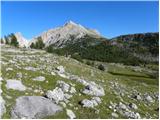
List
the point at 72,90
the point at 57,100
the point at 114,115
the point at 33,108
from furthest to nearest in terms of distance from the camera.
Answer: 1. the point at 72,90
2. the point at 114,115
3. the point at 57,100
4. the point at 33,108

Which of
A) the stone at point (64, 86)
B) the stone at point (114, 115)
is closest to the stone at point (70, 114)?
the stone at point (114, 115)

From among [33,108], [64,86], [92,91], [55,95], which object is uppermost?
[64,86]

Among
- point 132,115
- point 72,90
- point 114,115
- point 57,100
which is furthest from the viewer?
point 72,90

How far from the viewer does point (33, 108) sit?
24016mm

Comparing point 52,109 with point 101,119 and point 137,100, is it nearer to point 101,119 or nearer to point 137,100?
point 101,119

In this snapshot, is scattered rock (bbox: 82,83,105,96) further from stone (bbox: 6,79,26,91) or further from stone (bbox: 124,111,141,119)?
Result: stone (bbox: 6,79,26,91)

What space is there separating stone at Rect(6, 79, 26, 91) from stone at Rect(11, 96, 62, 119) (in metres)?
2.78

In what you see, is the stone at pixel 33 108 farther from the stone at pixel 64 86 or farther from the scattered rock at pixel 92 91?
the scattered rock at pixel 92 91

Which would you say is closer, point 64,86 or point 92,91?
point 64,86

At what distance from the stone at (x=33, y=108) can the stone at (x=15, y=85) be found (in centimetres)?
278

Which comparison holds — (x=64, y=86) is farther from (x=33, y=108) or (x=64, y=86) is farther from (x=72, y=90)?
(x=33, y=108)

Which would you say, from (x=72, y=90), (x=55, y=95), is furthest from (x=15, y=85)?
(x=72, y=90)

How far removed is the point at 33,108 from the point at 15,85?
5.42 m

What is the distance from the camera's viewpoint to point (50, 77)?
33469mm
